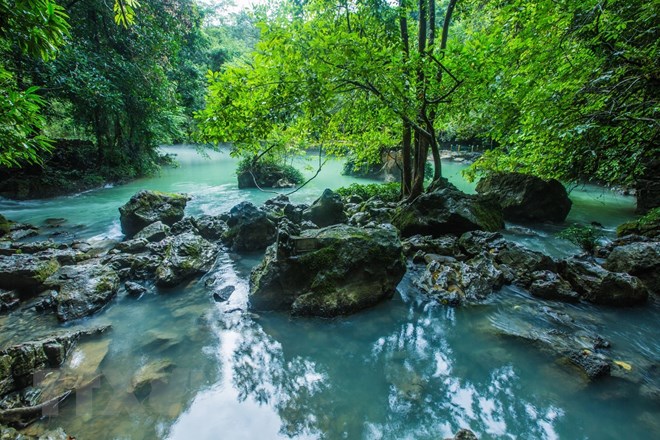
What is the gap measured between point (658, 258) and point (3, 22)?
31.1 feet

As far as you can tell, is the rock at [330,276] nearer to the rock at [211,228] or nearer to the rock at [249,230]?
the rock at [249,230]

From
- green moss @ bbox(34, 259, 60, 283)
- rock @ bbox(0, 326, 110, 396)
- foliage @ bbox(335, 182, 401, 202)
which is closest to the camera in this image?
rock @ bbox(0, 326, 110, 396)

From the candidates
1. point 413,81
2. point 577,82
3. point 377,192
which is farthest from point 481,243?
point 377,192

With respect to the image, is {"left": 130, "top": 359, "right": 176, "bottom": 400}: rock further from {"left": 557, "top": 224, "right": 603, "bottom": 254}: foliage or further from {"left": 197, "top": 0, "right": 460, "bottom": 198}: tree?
{"left": 557, "top": 224, "right": 603, "bottom": 254}: foliage

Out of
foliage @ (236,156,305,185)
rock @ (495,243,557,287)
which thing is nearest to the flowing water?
rock @ (495,243,557,287)

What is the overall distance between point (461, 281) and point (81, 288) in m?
6.89

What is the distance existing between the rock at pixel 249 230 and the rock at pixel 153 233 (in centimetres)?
184

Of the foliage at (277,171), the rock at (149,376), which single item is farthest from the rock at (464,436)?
the foliage at (277,171)

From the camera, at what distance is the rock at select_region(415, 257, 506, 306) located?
529cm

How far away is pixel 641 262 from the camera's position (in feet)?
18.2

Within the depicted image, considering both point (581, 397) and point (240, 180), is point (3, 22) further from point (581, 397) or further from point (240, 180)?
→ point (240, 180)

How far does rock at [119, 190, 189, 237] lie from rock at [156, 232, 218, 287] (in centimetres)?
296

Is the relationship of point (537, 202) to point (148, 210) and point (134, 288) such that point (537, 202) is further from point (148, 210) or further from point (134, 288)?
Answer: point (148, 210)

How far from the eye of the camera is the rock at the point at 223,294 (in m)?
5.49
